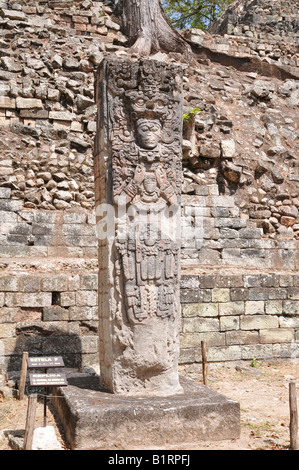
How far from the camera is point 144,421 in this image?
16.9ft

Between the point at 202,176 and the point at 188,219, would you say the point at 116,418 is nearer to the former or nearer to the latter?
the point at 188,219

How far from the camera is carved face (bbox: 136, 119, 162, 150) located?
599 centimetres

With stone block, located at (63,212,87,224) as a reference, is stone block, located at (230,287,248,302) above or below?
below

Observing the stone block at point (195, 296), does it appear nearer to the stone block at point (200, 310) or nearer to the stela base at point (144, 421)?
the stone block at point (200, 310)

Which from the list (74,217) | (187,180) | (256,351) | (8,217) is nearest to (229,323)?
(256,351)

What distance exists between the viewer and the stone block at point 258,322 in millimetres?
9289

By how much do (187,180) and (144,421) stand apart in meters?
7.62

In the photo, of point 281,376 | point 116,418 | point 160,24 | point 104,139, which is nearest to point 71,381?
point 116,418

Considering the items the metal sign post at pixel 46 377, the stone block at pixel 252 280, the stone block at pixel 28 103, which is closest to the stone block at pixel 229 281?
the stone block at pixel 252 280

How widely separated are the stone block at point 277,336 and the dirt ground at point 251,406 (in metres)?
0.39

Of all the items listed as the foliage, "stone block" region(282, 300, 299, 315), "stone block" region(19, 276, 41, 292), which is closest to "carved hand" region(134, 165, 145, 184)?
"stone block" region(19, 276, 41, 292)

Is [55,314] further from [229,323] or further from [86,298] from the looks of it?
[229,323]

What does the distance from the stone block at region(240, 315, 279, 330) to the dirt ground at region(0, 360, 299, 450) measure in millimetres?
636

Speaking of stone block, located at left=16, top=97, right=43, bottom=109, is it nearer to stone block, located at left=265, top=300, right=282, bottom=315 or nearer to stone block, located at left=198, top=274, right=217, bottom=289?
stone block, located at left=198, top=274, right=217, bottom=289
